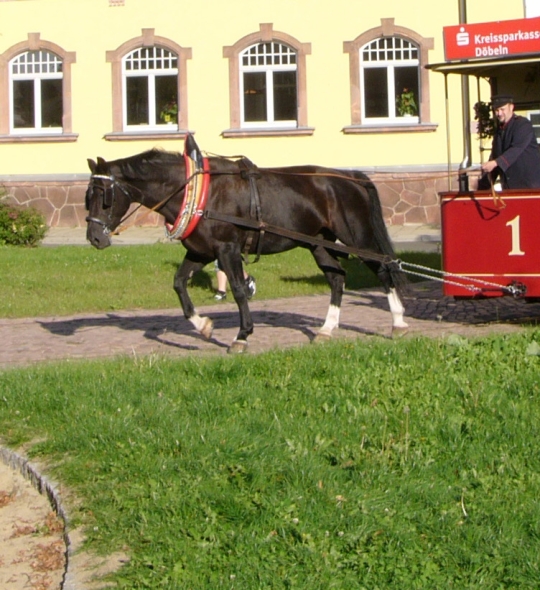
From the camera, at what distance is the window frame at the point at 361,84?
88.8 feet

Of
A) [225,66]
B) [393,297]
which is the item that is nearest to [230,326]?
[393,297]

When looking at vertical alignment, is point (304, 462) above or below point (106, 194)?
below

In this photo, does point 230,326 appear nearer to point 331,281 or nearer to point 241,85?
point 331,281

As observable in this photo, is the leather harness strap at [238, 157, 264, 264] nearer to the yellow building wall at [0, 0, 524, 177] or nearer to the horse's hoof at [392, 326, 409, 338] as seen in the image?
the horse's hoof at [392, 326, 409, 338]

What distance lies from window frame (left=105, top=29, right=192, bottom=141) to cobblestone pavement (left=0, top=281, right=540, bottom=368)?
14.2 meters

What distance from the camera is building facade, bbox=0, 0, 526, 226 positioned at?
27.1m

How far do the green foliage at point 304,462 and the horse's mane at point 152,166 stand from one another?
1.77m

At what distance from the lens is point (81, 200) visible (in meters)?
27.6

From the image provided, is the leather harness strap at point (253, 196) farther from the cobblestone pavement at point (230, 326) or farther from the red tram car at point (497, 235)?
the red tram car at point (497, 235)

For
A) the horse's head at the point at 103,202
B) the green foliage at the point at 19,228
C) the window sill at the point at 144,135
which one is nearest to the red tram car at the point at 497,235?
the horse's head at the point at 103,202

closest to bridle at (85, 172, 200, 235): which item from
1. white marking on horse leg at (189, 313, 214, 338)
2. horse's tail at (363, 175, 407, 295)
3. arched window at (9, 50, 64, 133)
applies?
white marking on horse leg at (189, 313, 214, 338)

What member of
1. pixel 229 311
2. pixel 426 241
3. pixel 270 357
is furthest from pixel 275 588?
pixel 426 241

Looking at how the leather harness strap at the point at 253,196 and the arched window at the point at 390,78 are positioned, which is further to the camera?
the arched window at the point at 390,78

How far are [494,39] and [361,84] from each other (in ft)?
53.8
